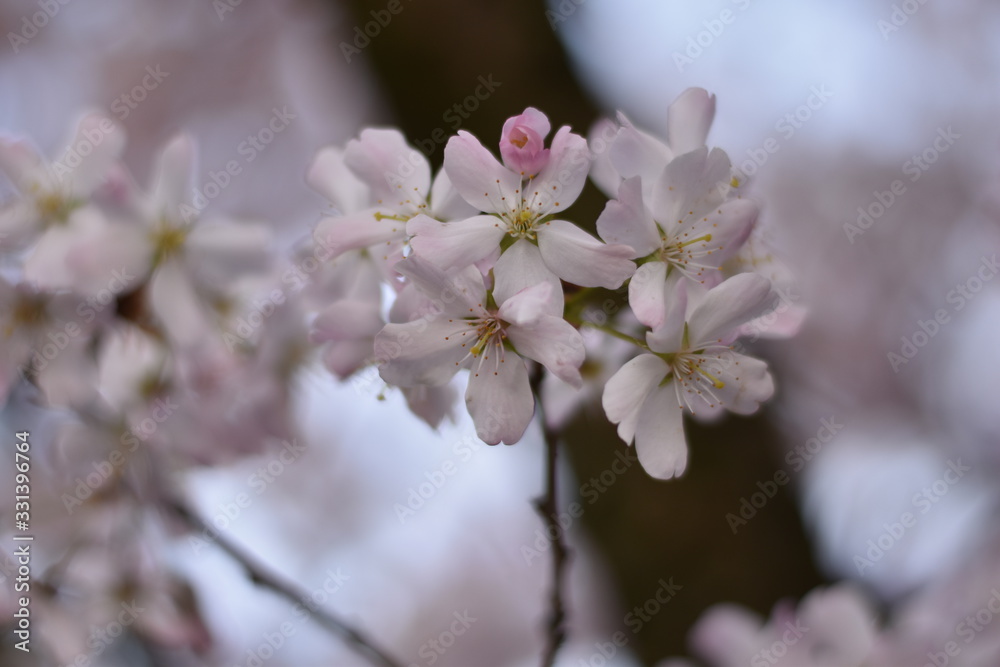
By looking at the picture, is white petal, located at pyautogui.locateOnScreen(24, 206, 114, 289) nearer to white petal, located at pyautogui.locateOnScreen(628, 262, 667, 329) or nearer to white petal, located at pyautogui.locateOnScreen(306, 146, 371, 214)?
white petal, located at pyautogui.locateOnScreen(306, 146, 371, 214)

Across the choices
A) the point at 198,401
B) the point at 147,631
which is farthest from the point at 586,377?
the point at 147,631

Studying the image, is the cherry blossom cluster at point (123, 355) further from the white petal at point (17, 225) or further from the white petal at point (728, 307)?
the white petal at point (728, 307)

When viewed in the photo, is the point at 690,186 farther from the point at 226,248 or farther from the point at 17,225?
the point at 17,225

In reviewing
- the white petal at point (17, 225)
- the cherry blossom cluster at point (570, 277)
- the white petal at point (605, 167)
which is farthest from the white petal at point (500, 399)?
the white petal at point (17, 225)

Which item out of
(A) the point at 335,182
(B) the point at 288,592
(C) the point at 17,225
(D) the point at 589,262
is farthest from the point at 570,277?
(C) the point at 17,225

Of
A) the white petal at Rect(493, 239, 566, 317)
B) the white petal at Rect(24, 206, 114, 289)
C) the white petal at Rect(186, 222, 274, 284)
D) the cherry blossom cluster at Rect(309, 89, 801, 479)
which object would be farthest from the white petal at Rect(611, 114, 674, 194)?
the white petal at Rect(24, 206, 114, 289)

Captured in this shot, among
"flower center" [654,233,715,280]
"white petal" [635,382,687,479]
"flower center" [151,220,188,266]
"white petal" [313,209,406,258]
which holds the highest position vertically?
"flower center" [654,233,715,280]

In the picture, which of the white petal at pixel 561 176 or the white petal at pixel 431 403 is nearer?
the white petal at pixel 561 176
